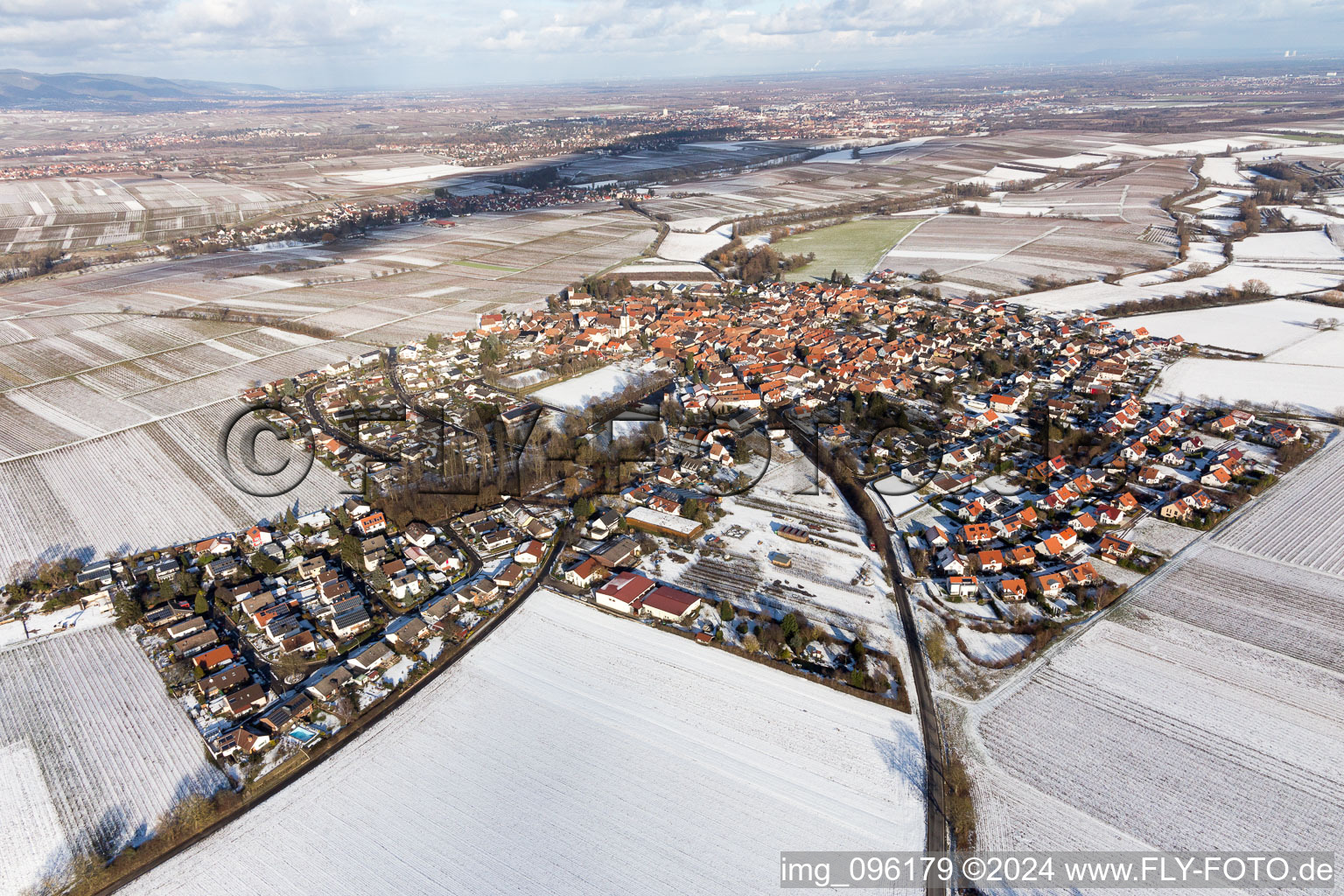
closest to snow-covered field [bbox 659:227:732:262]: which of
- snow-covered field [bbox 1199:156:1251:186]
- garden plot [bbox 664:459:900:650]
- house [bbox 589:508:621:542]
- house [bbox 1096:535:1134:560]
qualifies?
garden plot [bbox 664:459:900:650]

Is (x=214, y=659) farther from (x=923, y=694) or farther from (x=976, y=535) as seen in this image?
(x=976, y=535)

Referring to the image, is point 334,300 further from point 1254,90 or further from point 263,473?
point 1254,90

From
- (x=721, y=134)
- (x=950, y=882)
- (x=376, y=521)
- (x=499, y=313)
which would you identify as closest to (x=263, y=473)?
(x=376, y=521)

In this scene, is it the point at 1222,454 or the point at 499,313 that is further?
the point at 499,313

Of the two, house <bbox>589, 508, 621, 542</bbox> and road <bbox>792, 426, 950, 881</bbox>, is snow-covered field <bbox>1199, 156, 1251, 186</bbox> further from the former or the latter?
house <bbox>589, 508, 621, 542</bbox>

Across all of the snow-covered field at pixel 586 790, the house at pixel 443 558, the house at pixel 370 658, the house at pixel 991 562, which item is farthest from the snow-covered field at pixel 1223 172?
the house at pixel 370 658

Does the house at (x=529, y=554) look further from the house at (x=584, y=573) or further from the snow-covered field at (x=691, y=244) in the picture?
the snow-covered field at (x=691, y=244)
